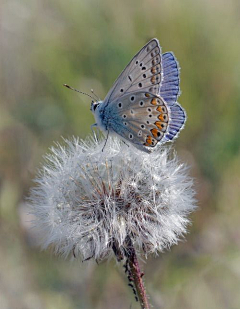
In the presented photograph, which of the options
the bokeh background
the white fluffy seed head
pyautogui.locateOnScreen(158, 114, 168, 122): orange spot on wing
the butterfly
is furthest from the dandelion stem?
the bokeh background

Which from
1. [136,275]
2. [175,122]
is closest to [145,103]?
[175,122]

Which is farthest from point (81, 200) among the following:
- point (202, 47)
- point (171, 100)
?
point (202, 47)

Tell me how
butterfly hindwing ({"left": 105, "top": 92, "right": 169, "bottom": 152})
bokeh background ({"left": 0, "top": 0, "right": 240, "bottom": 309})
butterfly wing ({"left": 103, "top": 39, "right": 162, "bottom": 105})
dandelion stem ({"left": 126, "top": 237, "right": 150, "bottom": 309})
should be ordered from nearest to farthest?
dandelion stem ({"left": 126, "top": 237, "right": 150, "bottom": 309})
butterfly wing ({"left": 103, "top": 39, "right": 162, "bottom": 105})
butterfly hindwing ({"left": 105, "top": 92, "right": 169, "bottom": 152})
bokeh background ({"left": 0, "top": 0, "right": 240, "bottom": 309})

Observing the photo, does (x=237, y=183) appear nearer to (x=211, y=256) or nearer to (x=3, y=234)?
(x=211, y=256)

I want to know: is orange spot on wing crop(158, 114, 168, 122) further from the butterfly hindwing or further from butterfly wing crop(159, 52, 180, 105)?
butterfly wing crop(159, 52, 180, 105)

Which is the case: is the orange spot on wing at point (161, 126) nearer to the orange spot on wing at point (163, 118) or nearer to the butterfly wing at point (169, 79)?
the orange spot on wing at point (163, 118)
